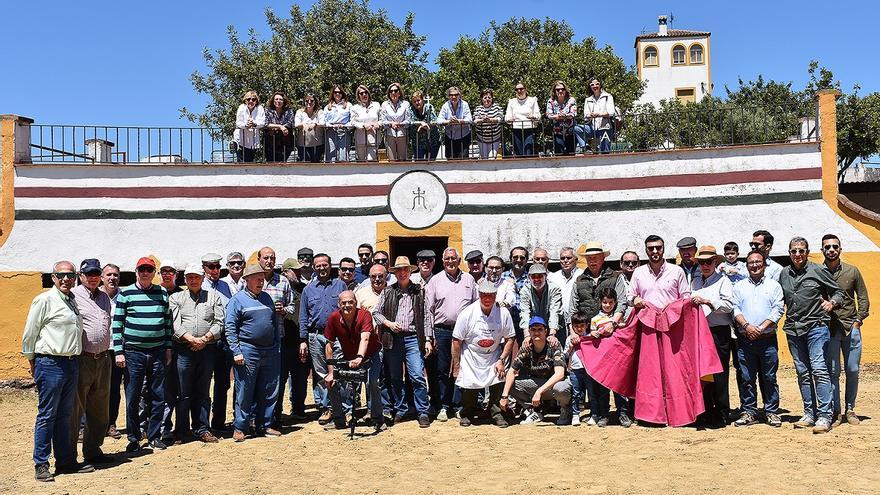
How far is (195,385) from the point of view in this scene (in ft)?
28.4

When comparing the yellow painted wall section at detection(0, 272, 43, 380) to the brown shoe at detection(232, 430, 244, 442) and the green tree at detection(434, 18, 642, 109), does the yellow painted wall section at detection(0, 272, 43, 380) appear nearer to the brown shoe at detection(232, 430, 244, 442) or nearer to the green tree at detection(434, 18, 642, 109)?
the brown shoe at detection(232, 430, 244, 442)

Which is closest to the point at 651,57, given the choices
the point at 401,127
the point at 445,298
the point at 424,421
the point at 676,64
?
the point at 676,64

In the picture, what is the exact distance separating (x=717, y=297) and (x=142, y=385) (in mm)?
5861

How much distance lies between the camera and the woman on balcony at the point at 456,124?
1409cm

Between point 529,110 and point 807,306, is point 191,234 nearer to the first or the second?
point 529,110

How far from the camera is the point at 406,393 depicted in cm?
962

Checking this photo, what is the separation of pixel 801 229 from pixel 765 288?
17.0 feet

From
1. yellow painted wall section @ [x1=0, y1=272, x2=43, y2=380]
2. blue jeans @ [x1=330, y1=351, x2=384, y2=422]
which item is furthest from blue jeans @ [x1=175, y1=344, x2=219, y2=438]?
yellow painted wall section @ [x1=0, y1=272, x2=43, y2=380]

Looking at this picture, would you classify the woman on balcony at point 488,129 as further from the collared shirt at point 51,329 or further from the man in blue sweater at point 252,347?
the collared shirt at point 51,329

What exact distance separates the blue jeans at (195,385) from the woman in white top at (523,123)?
709 centimetres

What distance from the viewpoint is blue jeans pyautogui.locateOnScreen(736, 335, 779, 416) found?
841 centimetres

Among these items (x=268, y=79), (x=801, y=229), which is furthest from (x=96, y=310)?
(x=268, y=79)

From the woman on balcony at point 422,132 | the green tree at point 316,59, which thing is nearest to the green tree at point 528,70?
the green tree at point 316,59

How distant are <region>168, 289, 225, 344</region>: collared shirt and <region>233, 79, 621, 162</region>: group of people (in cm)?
596
